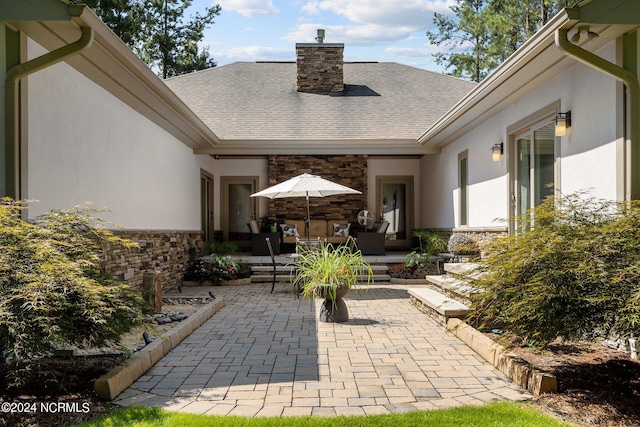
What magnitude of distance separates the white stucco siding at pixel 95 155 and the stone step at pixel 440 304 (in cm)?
416

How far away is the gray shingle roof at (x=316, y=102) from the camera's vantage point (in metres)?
12.7

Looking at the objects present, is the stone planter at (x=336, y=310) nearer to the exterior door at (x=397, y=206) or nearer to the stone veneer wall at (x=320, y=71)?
the exterior door at (x=397, y=206)

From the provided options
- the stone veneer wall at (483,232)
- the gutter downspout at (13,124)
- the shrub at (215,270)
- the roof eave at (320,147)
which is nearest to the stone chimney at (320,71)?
the roof eave at (320,147)

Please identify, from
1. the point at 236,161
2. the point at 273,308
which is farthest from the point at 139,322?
the point at 236,161

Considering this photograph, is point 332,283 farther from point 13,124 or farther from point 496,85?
point 13,124

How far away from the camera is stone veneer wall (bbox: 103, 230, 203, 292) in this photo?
22.8 feet

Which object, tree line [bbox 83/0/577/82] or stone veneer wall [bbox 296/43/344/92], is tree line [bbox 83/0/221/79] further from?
stone veneer wall [bbox 296/43/344/92]

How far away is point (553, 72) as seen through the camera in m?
6.35

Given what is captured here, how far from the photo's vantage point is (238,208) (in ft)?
49.0

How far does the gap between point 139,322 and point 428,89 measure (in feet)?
43.0

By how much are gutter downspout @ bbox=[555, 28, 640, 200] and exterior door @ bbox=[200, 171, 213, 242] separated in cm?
948

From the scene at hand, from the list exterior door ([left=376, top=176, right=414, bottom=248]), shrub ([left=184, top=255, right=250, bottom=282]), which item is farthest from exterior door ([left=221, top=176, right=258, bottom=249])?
shrub ([left=184, top=255, right=250, bottom=282])

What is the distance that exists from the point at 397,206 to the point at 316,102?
375 cm

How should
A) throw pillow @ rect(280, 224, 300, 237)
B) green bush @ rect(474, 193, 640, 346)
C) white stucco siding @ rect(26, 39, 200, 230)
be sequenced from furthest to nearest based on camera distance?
throw pillow @ rect(280, 224, 300, 237), white stucco siding @ rect(26, 39, 200, 230), green bush @ rect(474, 193, 640, 346)
